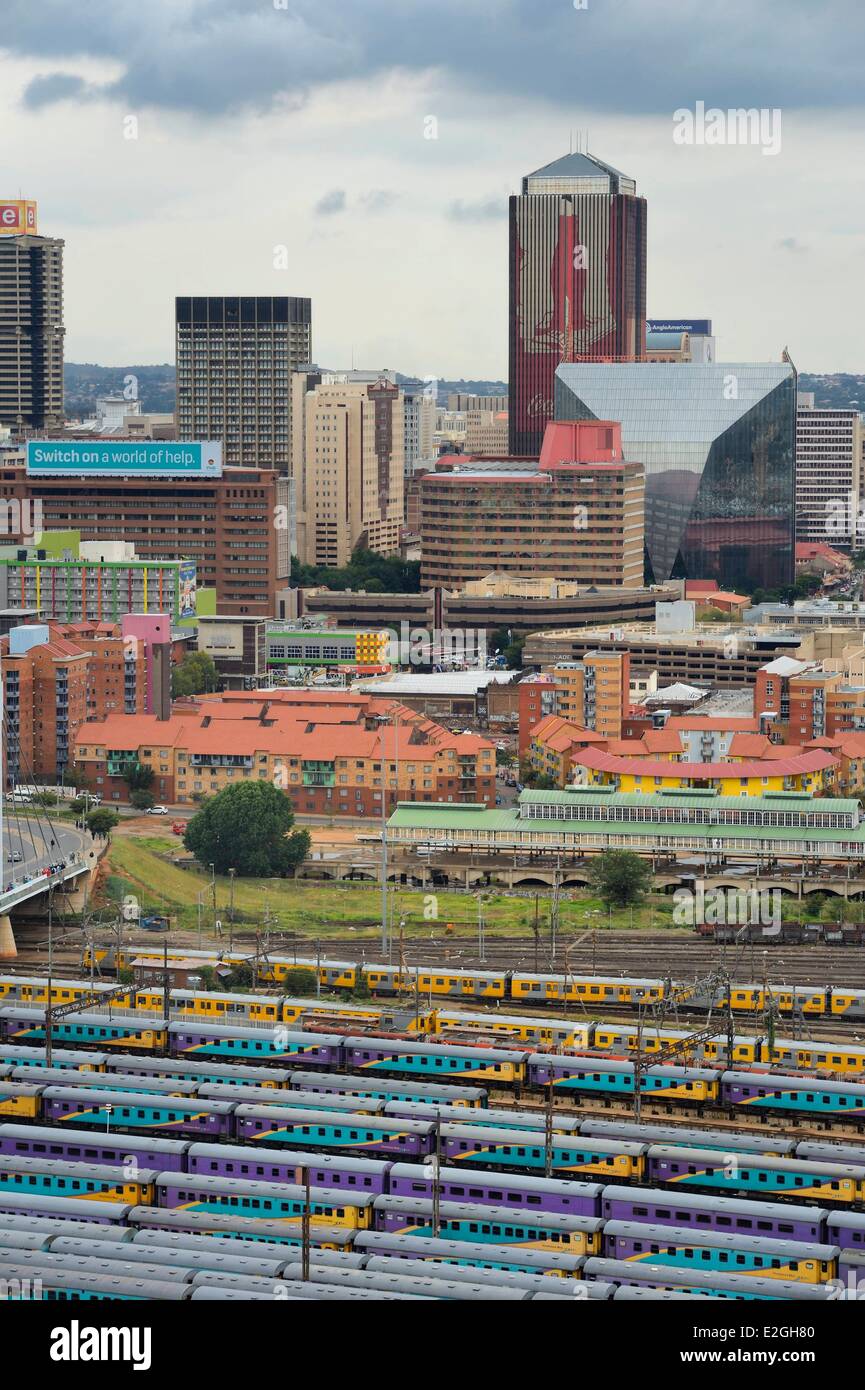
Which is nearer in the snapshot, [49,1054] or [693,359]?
[49,1054]

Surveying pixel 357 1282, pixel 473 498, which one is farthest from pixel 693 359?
pixel 357 1282

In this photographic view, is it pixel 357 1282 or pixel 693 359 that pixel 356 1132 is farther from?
pixel 693 359

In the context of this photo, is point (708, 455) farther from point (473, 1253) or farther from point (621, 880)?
point (473, 1253)

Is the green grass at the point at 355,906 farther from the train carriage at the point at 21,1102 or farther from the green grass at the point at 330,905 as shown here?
the train carriage at the point at 21,1102

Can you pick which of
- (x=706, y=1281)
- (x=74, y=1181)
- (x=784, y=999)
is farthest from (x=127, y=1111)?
(x=784, y=999)

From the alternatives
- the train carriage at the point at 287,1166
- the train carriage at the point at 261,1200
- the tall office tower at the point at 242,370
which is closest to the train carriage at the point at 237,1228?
the train carriage at the point at 261,1200

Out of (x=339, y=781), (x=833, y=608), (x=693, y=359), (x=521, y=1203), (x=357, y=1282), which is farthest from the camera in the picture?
(x=693, y=359)
